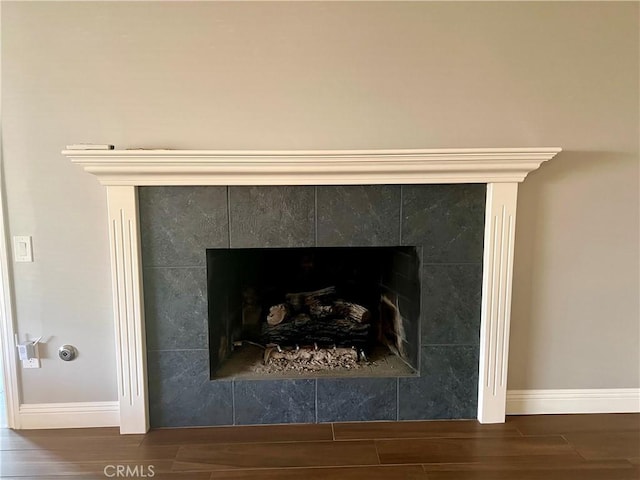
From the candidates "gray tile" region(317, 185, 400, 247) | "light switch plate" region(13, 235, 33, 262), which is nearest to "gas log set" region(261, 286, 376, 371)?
"gray tile" region(317, 185, 400, 247)

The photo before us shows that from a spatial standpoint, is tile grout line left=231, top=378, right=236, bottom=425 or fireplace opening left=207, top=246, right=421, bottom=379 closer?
tile grout line left=231, top=378, right=236, bottom=425

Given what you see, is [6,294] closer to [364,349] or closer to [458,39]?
[364,349]

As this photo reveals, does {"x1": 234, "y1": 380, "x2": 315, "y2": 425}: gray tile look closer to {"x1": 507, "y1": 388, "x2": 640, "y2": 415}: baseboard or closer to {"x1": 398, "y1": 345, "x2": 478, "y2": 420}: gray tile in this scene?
{"x1": 398, "y1": 345, "x2": 478, "y2": 420}: gray tile

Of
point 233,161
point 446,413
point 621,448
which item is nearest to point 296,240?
point 233,161

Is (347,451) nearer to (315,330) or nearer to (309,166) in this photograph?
(315,330)

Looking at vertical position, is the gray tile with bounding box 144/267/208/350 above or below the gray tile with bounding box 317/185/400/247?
below

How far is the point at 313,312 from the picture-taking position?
2.47 metres

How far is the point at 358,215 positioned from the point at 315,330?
31.7 inches

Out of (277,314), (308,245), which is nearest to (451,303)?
(308,245)

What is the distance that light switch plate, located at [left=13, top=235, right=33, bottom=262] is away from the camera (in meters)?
2.00

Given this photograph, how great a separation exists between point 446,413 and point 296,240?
3.72 ft

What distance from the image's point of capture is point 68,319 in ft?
6.73
